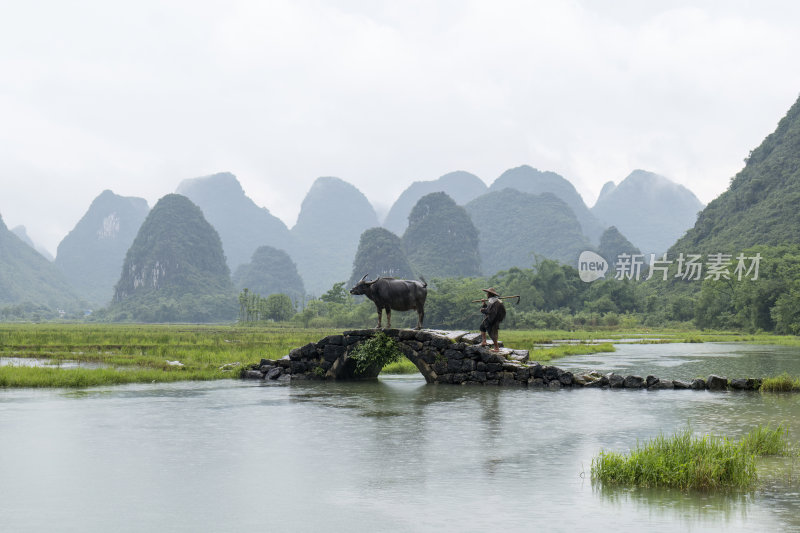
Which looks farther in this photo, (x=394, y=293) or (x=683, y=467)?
(x=394, y=293)

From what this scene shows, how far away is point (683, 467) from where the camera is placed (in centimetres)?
679

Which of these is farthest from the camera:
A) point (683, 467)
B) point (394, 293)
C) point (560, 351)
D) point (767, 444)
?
point (560, 351)

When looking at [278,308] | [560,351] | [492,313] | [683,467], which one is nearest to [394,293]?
[492,313]

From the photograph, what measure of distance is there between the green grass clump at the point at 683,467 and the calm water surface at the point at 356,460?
220 millimetres

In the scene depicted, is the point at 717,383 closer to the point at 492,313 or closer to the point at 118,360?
the point at 492,313

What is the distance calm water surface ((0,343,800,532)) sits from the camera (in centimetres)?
586

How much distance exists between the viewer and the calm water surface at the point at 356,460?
19.2 ft

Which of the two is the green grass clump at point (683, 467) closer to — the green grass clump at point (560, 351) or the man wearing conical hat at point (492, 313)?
the man wearing conical hat at point (492, 313)

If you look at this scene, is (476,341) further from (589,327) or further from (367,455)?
(589,327)

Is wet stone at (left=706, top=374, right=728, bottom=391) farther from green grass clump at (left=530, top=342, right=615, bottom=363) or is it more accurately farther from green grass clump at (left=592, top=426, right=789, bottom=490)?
green grass clump at (left=530, top=342, right=615, bottom=363)

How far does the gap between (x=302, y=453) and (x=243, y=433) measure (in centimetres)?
176

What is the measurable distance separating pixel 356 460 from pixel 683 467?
3397 millimetres

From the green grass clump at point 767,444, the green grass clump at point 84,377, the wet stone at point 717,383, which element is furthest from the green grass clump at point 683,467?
the green grass clump at point 84,377

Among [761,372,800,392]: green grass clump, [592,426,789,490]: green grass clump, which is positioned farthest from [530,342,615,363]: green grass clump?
[592,426,789,490]: green grass clump
